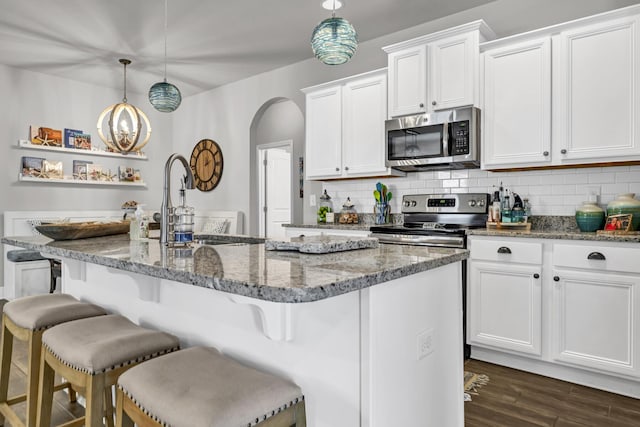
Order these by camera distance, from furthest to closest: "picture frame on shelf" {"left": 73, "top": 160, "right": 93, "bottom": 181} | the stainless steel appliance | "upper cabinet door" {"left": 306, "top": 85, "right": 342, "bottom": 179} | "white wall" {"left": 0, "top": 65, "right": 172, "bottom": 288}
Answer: "picture frame on shelf" {"left": 73, "top": 160, "right": 93, "bottom": 181} → "white wall" {"left": 0, "top": 65, "right": 172, "bottom": 288} → "upper cabinet door" {"left": 306, "top": 85, "right": 342, "bottom": 179} → the stainless steel appliance

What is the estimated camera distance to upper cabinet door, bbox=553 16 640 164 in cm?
248

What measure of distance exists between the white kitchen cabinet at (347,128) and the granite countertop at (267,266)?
2.22 m

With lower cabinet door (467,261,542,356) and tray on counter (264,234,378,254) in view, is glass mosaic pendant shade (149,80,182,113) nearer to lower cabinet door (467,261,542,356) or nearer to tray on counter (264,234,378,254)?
tray on counter (264,234,378,254)

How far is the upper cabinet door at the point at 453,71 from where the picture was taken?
119 inches

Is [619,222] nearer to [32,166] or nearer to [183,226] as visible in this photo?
[183,226]

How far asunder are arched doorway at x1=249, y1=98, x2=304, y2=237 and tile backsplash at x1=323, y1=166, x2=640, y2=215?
7.75 feet

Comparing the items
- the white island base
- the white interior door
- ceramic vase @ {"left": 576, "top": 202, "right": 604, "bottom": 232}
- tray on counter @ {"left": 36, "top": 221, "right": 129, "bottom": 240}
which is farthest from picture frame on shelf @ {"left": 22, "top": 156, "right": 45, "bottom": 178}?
ceramic vase @ {"left": 576, "top": 202, "right": 604, "bottom": 232}

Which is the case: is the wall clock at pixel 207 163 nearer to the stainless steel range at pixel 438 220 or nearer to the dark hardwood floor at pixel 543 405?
the stainless steel range at pixel 438 220

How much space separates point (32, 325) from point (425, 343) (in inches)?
59.6

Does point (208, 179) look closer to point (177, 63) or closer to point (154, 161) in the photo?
point (154, 161)

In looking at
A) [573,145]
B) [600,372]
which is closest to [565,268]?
[600,372]

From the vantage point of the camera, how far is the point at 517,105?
287cm

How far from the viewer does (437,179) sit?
3621mm

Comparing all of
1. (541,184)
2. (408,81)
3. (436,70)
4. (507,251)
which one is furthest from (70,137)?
(541,184)
